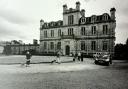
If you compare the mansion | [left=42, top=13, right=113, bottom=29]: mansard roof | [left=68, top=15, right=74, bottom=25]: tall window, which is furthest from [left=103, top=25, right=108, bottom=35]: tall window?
[left=68, top=15, right=74, bottom=25]: tall window

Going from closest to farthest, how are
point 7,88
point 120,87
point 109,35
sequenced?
point 7,88 < point 120,87 < point 109,35

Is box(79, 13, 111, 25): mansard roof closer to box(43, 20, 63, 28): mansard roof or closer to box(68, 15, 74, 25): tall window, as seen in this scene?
box(68, 15, 74, 25): tall window

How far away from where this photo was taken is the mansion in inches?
1301

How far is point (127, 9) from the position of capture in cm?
790

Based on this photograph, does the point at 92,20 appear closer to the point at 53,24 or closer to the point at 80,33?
the point at 80,33

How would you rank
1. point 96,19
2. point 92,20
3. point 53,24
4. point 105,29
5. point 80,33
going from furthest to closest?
point 53,24, point 80,33, point 92,20, point 96,19, point 105,29

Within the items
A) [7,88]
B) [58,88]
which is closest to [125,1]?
[58,88]

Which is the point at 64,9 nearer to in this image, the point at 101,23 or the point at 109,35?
the point at 101,23

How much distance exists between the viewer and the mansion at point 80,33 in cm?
3305

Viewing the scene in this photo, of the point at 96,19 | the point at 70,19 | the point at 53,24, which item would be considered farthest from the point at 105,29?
the point at 53,24

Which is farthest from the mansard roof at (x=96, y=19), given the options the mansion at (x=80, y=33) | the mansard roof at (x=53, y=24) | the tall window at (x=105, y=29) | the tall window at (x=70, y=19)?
the mansard roof at (x=53, y=24)

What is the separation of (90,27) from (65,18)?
6.57 meters

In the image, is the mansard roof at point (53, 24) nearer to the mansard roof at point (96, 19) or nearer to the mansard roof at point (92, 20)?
the mansard roof at point (92, 20)

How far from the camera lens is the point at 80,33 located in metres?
36.9
